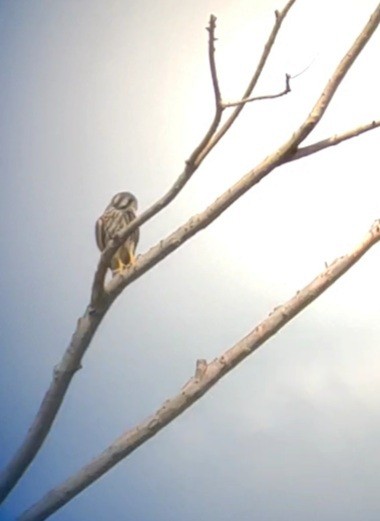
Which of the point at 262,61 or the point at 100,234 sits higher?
the point at 100,234

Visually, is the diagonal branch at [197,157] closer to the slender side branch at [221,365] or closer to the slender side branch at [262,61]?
the slender side branch at [262,61]

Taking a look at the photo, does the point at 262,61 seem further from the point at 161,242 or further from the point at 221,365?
the point at 221,365

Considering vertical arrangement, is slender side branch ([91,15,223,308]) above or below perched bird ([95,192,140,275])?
below

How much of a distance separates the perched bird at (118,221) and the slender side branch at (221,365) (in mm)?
325

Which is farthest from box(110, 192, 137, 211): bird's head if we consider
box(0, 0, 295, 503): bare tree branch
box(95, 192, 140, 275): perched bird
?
box(0, 0, 295, 503): bare tree branch

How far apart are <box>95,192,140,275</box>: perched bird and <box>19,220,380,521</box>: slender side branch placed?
1.07ft

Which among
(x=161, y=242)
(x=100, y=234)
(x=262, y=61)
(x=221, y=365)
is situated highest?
(x=100, y=234)

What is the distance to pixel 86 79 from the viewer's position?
158cm

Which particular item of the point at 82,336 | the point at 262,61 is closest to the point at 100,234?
the point at 82,336

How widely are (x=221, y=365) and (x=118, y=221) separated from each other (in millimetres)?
430

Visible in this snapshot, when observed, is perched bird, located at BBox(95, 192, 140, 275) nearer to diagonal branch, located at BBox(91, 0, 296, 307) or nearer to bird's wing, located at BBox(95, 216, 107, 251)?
bird's wing, located at BBox(95, 216, 107, 251)

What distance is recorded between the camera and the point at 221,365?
3.77 feet

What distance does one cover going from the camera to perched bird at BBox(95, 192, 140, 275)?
1.44m

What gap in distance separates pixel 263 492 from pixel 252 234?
521 mm
